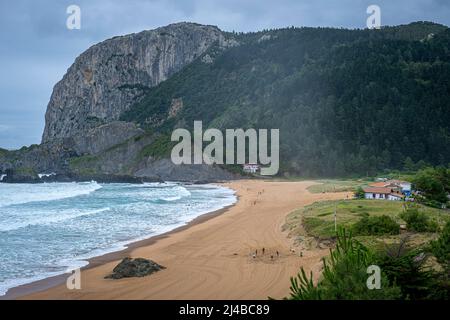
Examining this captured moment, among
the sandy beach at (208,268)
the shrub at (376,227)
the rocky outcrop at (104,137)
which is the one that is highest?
the rocky outcrop at (104,137)

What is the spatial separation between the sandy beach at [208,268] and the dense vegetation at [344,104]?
7651 cm

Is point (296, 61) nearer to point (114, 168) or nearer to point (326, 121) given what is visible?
point (326, 121)

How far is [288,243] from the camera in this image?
2220 cm

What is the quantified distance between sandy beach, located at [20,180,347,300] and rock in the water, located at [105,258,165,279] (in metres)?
0.36

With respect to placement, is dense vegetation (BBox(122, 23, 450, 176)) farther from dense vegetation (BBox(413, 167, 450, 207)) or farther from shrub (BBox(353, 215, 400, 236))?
shrub (BBox(353, 215, 400, 236))

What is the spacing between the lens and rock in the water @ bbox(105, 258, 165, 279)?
1669cm

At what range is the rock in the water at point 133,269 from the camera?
54.7 ft

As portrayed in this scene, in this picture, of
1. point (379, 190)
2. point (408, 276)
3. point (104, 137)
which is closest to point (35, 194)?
point (379, 190)

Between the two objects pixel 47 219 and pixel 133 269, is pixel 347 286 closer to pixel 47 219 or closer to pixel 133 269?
pixel 133 269

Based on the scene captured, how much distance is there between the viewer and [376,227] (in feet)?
66.6

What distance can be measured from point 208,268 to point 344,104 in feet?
366

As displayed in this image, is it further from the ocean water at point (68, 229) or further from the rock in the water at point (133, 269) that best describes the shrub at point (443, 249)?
the ocean water at point (68, 229)

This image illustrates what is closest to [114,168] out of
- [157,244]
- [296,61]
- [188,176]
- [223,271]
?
[188,176]

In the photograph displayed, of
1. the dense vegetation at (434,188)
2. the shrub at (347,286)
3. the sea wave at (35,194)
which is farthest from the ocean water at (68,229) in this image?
the dense vegetation at (434,188)
